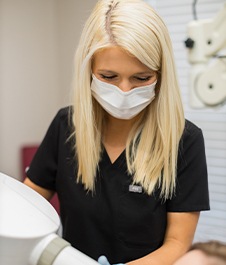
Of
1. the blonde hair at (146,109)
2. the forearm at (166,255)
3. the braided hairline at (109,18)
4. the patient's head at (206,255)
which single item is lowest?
the forearm at (166,255)

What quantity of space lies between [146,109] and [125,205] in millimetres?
273

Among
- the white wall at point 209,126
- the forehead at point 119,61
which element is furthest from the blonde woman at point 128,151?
the white wall at point 209,126

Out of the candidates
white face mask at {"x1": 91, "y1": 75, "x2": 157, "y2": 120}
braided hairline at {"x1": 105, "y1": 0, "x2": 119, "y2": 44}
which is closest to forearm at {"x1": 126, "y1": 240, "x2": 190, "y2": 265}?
white face mask at {"x1": 91, "y1": 75, "x2": 157, "y2": 120}

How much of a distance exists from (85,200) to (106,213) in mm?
71

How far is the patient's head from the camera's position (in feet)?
3.13

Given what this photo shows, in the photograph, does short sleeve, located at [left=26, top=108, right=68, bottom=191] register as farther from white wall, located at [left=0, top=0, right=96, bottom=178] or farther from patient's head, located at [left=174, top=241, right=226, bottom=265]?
white wall, located at [left=0, top=0, right=96, bottom=178]

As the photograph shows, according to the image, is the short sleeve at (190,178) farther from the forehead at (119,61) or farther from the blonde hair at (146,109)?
the forehead at (119,61)

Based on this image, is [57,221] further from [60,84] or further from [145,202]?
[60,84]

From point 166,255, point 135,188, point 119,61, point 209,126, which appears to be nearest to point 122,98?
point 119,61

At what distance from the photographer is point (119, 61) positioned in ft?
3.29

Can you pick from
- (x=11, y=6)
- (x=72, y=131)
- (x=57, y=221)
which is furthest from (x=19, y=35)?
(x=57, y=221)

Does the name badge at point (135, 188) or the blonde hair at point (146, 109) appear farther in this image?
the name badge at point (135, 188)

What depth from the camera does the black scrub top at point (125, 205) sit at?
1.12 meters

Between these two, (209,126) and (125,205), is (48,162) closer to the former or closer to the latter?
(125,205)
